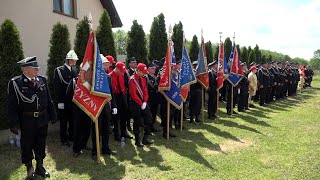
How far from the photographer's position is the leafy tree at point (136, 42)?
12.6m

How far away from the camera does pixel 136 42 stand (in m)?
12.6

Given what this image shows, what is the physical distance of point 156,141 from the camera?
824 cm

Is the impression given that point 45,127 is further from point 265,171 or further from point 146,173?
point 265,171

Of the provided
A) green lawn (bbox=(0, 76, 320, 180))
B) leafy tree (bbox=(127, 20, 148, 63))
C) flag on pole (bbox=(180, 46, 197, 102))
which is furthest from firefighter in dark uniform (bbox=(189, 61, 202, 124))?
leafy tree (bbox=(127, 20, 148, 63))

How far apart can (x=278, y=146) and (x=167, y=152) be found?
269cm

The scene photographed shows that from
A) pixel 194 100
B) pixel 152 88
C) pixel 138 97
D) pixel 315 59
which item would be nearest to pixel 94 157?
pixel 138 97

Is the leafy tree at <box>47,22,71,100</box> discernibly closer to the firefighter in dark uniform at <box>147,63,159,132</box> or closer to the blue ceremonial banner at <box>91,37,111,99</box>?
the firefighter in dark uniform at <box>147,63,159,132</box>

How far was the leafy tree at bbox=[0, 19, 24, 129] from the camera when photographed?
24.6 feet

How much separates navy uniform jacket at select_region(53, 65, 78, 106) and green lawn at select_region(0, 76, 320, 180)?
116cm

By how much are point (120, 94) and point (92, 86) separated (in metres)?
1.90

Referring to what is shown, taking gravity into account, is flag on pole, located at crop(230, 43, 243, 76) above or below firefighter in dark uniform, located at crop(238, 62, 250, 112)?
above

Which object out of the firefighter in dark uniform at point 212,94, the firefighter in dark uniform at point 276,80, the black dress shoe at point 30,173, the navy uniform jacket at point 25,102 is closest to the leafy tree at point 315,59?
the firefighter in dark uniform at point 276,80

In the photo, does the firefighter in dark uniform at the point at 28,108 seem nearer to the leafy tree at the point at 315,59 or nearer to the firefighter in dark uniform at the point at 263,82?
the firefighter in dark uniform at the point at 263,82

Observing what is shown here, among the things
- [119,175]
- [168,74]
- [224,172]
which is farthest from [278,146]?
[119,175]
